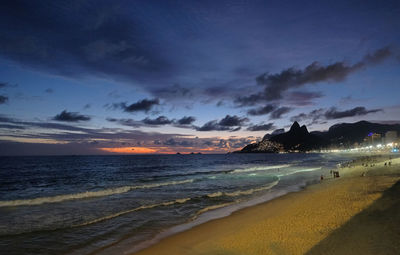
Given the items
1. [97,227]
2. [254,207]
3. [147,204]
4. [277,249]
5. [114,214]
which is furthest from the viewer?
[147,204]

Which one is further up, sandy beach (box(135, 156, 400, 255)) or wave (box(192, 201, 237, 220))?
sandy beach (box(135, 156, 400, 255))

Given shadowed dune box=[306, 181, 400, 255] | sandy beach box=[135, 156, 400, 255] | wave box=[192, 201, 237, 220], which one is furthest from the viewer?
wave box=[192, 201, 237, 220]

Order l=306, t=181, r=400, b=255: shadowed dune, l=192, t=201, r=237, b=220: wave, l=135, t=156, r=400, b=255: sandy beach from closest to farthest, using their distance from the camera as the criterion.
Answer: l=306, t=181, r=400, b=255: shadowed dune
l=135, t=156, r=400, b=255: sandy beach
l=192, t=201, r=237, b=220: wave

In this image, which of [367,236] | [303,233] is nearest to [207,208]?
[303,233]

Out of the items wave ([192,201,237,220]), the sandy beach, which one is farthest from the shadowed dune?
wave ([192,201,237,220])

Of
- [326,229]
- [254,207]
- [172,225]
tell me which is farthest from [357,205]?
[172,225]

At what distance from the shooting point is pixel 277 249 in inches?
317

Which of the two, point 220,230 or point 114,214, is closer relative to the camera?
point 220,230

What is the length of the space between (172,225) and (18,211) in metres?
11.2

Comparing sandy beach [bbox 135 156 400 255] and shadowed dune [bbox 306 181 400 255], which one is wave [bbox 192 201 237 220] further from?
shadowed dune [bbox 306 181 400 255]

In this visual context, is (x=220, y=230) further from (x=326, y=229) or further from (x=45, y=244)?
(x=45, y=244)

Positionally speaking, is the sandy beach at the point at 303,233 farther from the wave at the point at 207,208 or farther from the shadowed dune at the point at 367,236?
the wave at the point at 207,208

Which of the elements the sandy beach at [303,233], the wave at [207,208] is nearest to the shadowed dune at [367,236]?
the sandy beach at [303,233]

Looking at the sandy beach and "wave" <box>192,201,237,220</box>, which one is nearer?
the sandy beach
